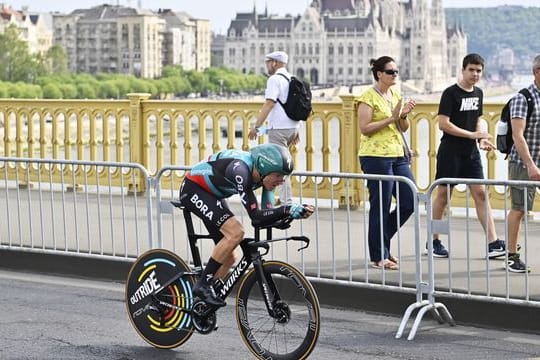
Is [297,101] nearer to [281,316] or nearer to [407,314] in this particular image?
[407,314]

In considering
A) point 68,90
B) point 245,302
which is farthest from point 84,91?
point 245,302

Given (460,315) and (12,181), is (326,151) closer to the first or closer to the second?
(12,181)

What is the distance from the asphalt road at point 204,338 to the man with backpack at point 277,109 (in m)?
2.39

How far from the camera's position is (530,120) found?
774 centimetres

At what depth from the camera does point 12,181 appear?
14078 mm

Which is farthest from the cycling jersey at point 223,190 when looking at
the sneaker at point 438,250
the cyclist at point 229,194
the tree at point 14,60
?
the tree at point 14,60

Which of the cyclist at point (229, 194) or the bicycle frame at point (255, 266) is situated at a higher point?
the cyclist at point (229, 194)

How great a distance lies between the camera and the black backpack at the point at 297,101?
382 inches

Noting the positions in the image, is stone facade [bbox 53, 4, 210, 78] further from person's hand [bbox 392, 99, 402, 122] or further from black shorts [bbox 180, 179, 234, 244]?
black shorts [bbox 180, 179, 234, 244]

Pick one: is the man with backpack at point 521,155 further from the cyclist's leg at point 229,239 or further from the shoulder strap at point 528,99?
the cyclist's leg at point 229,239

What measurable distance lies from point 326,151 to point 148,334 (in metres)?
5.77

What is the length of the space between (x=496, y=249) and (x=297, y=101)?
243 cm

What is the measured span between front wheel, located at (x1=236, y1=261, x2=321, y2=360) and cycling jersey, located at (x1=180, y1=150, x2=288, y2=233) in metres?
0.24

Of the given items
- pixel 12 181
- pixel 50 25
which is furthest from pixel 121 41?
pixel 12 181
